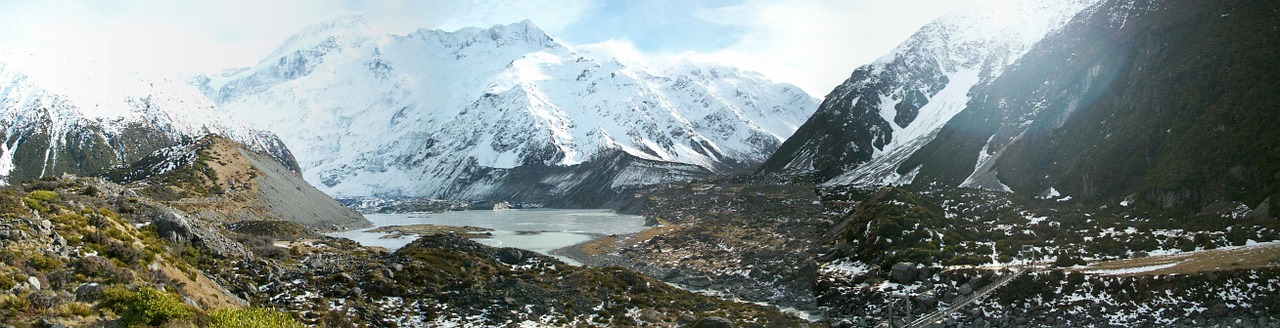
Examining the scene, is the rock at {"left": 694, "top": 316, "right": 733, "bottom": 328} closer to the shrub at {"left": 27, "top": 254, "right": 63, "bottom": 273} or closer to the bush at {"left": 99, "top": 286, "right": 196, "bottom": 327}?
the bush at {"left": 99, "top": 286, "right": 196, "bottom": 327}

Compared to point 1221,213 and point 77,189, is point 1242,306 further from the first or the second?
point 77,189

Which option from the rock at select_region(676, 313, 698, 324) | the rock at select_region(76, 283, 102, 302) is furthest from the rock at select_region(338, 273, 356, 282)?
the rock at select_region(676, 313, 698, 324)

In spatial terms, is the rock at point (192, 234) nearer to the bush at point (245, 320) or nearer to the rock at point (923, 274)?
the bush at point (245, 320)

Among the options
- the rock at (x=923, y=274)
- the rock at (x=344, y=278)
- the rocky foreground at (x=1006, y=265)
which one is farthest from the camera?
the rock at (x=923, y=274)

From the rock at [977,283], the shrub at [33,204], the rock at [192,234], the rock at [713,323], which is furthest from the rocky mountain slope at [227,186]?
the rock at [977,283]

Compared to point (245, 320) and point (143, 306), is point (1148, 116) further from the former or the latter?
point (143, 306)

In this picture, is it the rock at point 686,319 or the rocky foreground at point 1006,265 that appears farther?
the rock at point 686,319

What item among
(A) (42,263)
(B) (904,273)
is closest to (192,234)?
(A) (42,263)
